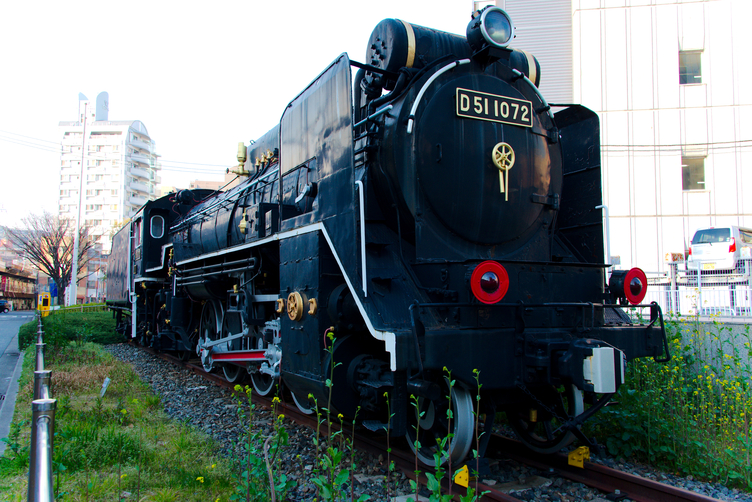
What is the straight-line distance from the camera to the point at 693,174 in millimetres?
17984

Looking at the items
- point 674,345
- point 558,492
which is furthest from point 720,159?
point 558,492

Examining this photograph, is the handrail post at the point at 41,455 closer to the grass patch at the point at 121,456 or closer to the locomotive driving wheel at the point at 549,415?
the grass patch at the point at 121,456

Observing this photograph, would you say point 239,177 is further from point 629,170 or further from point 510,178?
point 629,170

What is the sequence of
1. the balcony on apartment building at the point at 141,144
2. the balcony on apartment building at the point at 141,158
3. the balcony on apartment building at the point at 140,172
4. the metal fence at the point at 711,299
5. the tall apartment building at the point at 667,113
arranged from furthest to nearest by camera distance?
the balcony on apartment building at the point at 141,144, the balcony on apartment building at the point at 141,158, the balcony on apartment building at the point at 140,172, the tall apartment building at the point at 667,113, the metal fence at the point at 711,299

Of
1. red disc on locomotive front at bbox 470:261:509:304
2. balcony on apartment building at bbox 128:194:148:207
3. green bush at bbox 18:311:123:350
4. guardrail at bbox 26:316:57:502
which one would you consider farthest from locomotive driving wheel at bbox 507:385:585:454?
balcony on apartment building at bbox 128:194:148:207

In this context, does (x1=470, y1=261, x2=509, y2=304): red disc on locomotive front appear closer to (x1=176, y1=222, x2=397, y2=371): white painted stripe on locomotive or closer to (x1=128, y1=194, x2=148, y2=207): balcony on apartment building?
(x1=176, y1=222, x2=397, y2=371): white painted stripe on locomotive

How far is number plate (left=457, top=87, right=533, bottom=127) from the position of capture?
4.15m

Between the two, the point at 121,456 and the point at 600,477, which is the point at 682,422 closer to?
the point at 600,477

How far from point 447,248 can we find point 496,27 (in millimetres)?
1945

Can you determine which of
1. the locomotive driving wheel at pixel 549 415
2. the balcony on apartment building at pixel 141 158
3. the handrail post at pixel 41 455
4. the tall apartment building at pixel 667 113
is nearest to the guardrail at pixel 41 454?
the handrail post at pixel 41 455

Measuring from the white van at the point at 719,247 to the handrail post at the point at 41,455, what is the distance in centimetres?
1618

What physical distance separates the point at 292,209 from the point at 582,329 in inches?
114

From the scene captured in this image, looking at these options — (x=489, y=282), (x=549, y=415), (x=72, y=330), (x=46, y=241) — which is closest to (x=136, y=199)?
(x=46, y=241)

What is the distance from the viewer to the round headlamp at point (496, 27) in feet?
13.8
